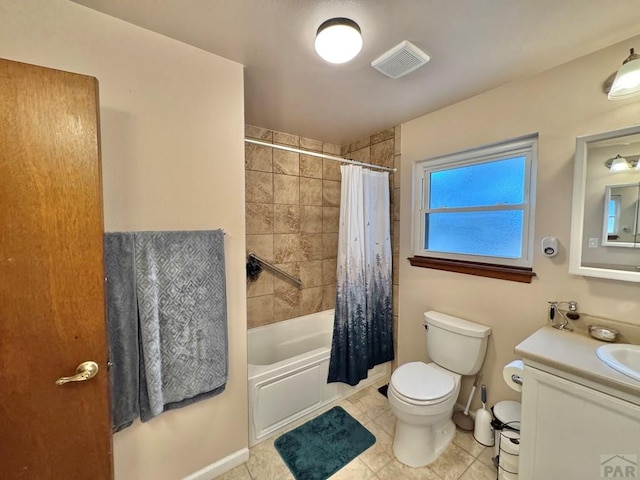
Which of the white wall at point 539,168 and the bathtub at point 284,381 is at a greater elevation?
the white wall at point 539,168

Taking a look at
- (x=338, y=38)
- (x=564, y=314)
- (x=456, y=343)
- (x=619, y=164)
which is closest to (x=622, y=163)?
(x=619, y=164)

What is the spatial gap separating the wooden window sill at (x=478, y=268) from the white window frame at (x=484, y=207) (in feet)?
0.19

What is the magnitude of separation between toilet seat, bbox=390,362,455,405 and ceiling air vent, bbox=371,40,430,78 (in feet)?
6.22

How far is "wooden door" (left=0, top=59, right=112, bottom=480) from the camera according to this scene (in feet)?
2.74

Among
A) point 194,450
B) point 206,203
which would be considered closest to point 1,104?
point 206,203

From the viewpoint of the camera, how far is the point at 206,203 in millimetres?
1371

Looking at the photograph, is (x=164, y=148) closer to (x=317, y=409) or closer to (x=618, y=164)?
(x=317, y=409)

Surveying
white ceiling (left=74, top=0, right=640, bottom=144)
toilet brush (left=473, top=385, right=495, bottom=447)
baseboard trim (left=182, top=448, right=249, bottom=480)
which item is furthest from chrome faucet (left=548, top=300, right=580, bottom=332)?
baseboard trim (left=182, top=448, right=249, bottom=480)

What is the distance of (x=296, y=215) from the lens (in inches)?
102

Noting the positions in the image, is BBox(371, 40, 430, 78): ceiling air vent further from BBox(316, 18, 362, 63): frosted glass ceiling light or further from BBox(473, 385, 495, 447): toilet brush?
BBox(473, 385, 495, 447): toilet brush

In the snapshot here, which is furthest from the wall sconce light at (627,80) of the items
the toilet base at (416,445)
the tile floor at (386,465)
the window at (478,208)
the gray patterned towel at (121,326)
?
the gray patterned towel at (121,326)

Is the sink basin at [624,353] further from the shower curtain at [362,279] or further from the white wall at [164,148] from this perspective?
the white wall at [164,148]

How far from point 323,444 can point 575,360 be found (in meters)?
1.49

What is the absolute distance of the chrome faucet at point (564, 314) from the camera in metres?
1.40
